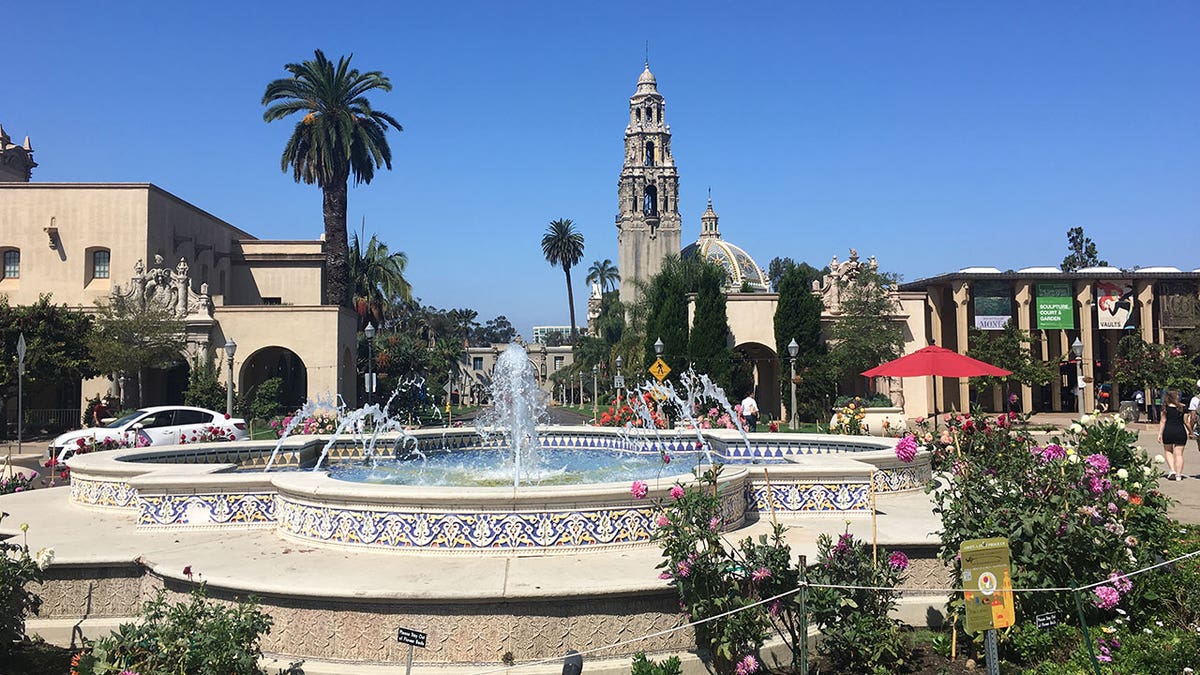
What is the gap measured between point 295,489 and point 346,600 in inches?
93.2

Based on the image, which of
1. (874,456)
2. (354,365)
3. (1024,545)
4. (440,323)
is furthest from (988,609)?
(440,323)

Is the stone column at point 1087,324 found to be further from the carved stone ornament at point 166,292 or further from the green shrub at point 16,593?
the green shrub at point 16,593

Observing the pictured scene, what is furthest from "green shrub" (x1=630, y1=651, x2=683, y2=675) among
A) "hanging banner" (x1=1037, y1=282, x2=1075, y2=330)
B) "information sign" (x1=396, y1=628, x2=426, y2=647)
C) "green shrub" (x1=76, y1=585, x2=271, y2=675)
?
"hanging banner" (x1=1037, y1=282, x2=1075, y2=330)

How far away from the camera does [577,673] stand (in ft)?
15.4

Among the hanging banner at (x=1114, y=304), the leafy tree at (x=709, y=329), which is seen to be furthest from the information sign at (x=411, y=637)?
the hanging banner at (x=1114, y=304)

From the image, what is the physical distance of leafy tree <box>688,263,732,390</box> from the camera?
34.2m

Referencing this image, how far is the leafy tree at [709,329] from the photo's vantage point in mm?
34225

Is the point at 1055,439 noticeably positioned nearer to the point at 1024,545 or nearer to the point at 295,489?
the point at 1024,545

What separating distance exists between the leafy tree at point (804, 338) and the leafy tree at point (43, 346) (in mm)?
27831

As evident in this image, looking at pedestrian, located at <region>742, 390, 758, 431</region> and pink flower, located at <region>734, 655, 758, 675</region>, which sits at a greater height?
pedestrian, located at <region>742, 390, 758, 431</region>

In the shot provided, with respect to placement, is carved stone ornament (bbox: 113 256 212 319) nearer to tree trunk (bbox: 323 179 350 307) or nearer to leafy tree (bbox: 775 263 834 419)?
tree trunk (bbox: 323 179 350 307)

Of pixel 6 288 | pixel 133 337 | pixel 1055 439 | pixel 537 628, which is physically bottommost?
pixel 537 628

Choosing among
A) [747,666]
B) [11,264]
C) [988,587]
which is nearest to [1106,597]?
[988,587]

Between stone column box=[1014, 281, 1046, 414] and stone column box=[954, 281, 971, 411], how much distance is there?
8.57 ft
